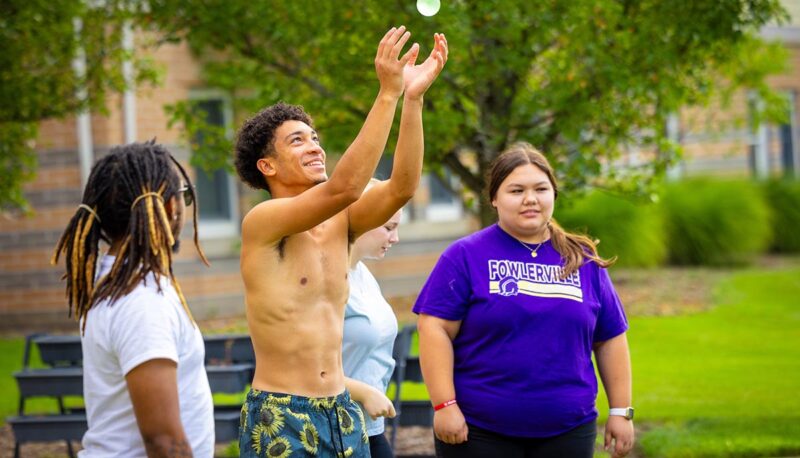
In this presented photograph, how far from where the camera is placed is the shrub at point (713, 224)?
20.3m

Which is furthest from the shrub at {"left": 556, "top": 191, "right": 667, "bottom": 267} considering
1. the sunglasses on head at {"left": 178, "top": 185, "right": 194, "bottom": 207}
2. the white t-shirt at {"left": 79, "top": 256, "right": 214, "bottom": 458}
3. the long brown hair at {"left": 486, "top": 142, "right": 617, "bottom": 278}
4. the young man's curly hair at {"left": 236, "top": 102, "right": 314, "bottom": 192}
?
the white t-shirt at {"left": 79, "top": 256, "right": 214, "bottom": 458}

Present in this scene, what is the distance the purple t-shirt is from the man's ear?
3.27 feet

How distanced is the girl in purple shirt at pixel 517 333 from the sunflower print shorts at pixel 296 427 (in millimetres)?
838

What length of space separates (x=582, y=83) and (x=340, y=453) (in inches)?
194

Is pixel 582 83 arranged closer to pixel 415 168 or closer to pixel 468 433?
A: pixel 468 433

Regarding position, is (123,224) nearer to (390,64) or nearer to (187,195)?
(187,195)

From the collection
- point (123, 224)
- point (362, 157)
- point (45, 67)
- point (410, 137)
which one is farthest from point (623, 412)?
point (45, 67)

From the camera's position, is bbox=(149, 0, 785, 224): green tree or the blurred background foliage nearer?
bbox=(149, 0, 785, 224): green tree

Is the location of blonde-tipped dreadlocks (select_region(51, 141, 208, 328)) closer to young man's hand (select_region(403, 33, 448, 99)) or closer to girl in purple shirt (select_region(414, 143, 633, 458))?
young man's hand (select_region(403, 33, 448, 99))

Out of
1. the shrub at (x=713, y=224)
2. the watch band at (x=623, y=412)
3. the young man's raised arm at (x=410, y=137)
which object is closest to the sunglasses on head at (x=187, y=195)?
the young man's raised arm at (x=410, y=137)

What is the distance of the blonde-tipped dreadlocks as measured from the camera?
3.12m

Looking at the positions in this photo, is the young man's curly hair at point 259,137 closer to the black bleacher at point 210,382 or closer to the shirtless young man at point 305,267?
the shirtless young man at point 305,267

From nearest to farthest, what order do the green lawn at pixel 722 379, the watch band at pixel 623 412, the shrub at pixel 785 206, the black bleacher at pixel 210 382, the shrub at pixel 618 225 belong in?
the watch band at pixel 623 412
the black bleacher at pixel 210 382
the green lawn at pixel 722 379
the shrub at pixel 618 225
the shrub at pixel 785 206

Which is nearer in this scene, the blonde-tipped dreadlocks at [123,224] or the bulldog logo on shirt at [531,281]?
the blonde-tipped dreadlocks at [123,224]
